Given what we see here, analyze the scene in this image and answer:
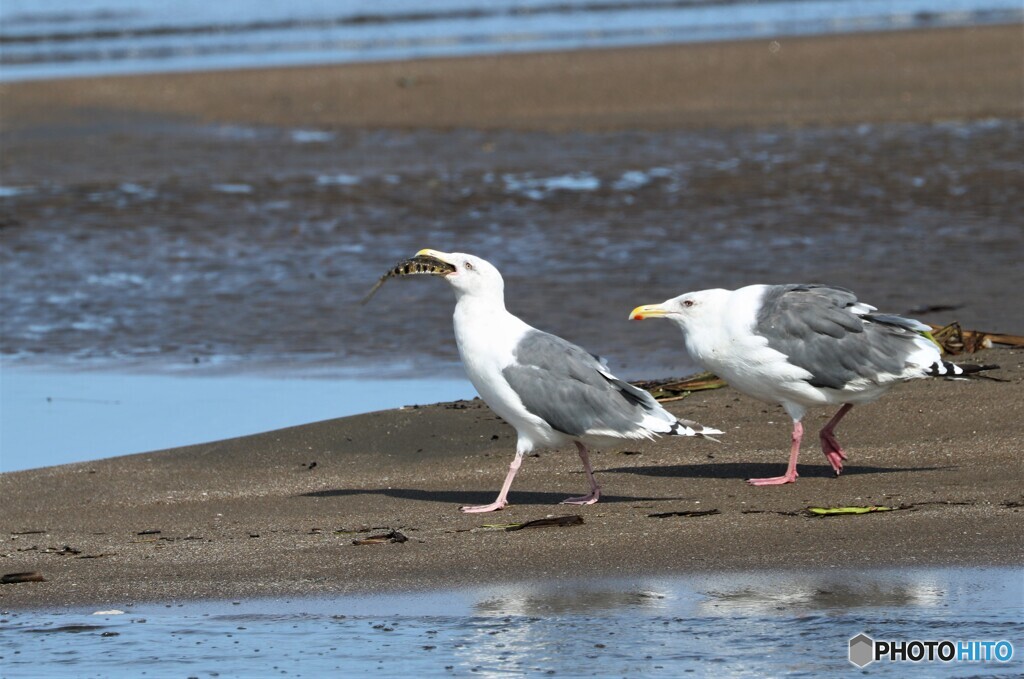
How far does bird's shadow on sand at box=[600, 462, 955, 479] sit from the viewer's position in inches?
323

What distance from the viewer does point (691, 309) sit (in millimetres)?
8250

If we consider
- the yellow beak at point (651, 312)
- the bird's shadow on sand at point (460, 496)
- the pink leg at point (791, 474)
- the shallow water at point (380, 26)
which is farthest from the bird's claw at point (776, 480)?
the shallow water at point (380, 26)

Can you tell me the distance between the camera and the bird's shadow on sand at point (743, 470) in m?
8.21

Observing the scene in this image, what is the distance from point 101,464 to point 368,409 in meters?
1.98

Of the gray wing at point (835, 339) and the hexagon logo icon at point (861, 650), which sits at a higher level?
the gray wing at point (835, 339)

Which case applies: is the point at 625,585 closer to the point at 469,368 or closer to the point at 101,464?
the point at 469,368

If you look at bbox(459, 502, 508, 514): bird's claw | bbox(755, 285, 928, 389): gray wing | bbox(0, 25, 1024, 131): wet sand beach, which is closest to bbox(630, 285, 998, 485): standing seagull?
bbox(755, 285, 928, 389): gray wing

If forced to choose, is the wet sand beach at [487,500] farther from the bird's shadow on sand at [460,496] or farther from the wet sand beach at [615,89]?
the wet sand beach at [615,89]

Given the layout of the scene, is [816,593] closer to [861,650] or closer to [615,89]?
[861,650]

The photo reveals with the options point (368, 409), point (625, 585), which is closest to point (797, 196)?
point (368, 409)

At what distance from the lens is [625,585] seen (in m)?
6.20

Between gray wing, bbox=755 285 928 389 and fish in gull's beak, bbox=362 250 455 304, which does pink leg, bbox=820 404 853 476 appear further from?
fish in gull's beak, bbox=362 250 455 304

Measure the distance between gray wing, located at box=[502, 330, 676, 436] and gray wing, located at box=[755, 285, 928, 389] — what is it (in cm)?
77

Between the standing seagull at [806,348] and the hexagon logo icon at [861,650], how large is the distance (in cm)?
266
